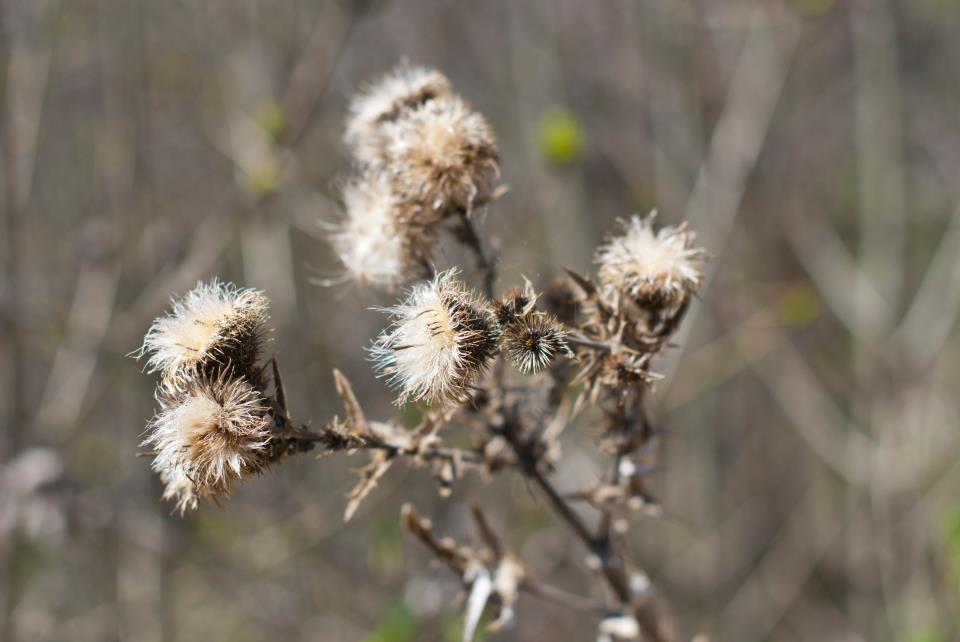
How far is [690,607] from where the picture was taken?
14.0ft

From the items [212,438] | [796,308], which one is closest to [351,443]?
[212,438]

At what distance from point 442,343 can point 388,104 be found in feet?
2.14

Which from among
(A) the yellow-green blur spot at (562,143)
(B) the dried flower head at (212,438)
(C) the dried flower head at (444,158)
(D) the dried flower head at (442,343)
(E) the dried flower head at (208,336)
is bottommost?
(B) the dried flower head at (212,438)

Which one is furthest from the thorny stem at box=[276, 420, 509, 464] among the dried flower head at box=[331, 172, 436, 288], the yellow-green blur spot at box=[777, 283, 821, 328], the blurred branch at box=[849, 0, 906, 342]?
the blurred branch at box=[849, 0, 906, 342]

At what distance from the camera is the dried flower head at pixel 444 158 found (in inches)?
53.8

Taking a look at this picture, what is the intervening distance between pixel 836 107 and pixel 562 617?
165 inches

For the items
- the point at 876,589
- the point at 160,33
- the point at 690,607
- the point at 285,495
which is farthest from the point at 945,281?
the point at 160,33

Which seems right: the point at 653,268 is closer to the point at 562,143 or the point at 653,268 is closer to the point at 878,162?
the point at 562,143

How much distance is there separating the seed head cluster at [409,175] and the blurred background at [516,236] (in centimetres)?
118

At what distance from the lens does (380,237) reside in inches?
58.6

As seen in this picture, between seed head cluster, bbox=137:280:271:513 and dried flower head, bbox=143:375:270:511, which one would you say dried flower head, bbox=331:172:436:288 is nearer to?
seed head cluster, bbox=137:280:271:513

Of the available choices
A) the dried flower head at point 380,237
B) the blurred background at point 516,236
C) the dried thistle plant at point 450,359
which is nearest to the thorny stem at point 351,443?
the dried thistle plant at point 450,359

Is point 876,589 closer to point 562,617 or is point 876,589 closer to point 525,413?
point 562,617

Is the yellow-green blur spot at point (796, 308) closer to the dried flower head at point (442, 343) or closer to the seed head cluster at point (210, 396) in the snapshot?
the dried flower head at point (442, 343)
